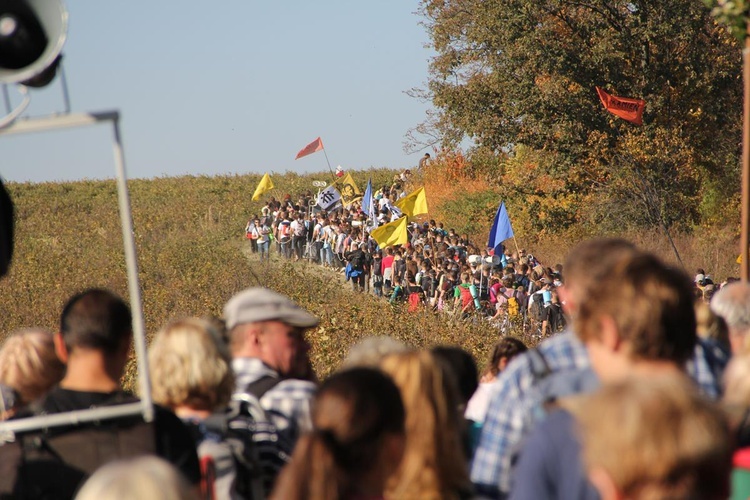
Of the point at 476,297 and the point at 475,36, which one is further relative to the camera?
the point at 475,36

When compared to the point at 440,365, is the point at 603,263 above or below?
above

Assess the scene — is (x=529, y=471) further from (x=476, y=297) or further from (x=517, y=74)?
(x=517, y=74)

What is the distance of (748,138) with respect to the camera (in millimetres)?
6250

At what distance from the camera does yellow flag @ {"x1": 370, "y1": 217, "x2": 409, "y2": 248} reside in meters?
23.2

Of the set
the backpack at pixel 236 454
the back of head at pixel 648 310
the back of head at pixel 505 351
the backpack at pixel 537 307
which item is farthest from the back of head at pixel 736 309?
the backpack at pixel 537 307

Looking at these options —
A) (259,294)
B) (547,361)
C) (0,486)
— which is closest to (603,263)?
(547,361)

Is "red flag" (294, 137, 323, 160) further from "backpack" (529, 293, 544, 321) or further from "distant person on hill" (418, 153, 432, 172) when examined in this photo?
"backpack" (529, 293, 544, 321)

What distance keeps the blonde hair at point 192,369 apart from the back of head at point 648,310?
139 cm

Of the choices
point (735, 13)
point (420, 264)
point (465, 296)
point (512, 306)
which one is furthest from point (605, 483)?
point (420, 264)

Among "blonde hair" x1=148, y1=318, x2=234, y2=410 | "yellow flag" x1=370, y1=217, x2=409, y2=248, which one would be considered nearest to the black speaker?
"blonde hair" x1=148, y1=318, x2=234, y2=410

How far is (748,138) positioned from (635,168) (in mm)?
24778

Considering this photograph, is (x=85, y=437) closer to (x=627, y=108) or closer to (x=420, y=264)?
(x=420, y=264)

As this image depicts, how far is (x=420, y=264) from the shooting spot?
23812 millimetres

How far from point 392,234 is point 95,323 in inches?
788
